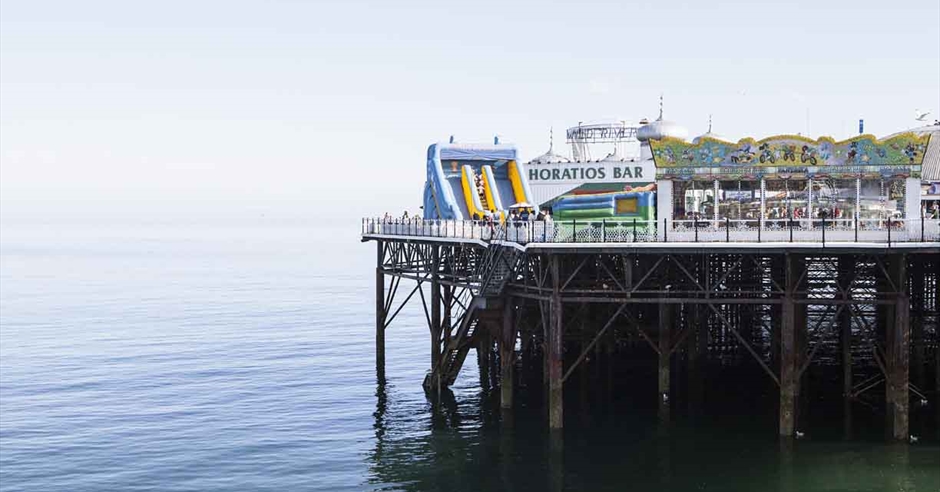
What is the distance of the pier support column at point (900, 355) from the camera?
149 feet

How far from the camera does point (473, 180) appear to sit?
6706cm

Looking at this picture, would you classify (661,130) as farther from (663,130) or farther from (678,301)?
(678,301)

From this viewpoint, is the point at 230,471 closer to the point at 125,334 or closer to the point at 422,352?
the point at 422,352

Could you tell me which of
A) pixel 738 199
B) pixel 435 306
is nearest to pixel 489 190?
pixel 435 306

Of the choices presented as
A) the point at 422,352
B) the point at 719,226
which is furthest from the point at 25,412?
the point at 719,226

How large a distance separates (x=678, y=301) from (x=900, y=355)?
8.38 metres

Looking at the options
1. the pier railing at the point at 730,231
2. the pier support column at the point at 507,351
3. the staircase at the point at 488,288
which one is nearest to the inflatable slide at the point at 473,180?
the staircase at the point at 488,288

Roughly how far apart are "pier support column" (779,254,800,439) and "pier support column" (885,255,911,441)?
11.7 ft

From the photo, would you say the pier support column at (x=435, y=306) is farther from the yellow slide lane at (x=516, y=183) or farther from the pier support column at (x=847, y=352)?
the pier support column at (x=847, y=352)

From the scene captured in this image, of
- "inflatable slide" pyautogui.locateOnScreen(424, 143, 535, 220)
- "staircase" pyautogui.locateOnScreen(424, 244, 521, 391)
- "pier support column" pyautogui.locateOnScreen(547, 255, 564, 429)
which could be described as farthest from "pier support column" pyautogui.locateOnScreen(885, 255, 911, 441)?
"inflatable slide" pyautogui.locateOnScreen(424, 143, 535, 220)

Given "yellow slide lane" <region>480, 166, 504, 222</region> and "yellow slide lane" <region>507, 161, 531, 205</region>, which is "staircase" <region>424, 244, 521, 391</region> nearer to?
"yellow slide lane" <region>480, 166, 504, 222</region>

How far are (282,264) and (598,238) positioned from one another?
152 meters

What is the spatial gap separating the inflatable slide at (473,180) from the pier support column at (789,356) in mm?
21721

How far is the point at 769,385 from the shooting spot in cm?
5903
